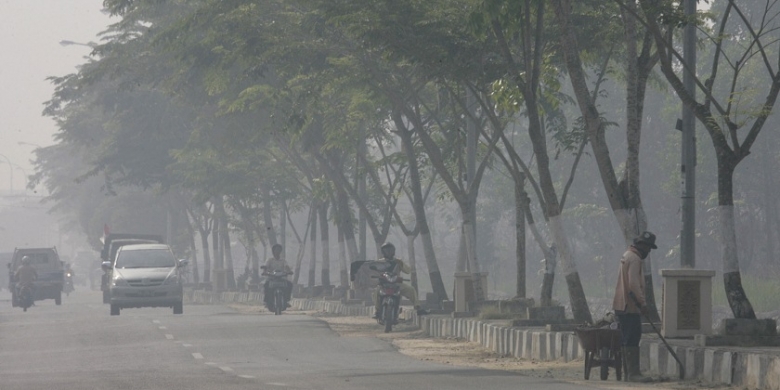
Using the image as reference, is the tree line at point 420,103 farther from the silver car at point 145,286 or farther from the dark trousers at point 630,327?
the silver car at point 145,286

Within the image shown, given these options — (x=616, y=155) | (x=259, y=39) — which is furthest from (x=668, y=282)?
(x=616, y=155)

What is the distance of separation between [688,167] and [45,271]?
4014 cm

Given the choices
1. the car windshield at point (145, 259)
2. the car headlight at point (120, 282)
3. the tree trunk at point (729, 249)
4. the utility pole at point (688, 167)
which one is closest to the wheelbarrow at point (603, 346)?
the tree trunk at point (729, 249)

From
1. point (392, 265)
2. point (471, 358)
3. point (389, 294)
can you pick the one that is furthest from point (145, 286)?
point (471, 358)

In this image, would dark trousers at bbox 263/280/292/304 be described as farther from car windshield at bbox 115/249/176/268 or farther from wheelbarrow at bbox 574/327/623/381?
wheelbarrow at bbox 574/327/623/381

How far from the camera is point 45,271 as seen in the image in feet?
186

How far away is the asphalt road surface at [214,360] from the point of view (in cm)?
1595

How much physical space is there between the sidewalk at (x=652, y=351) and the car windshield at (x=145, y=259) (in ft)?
32.4

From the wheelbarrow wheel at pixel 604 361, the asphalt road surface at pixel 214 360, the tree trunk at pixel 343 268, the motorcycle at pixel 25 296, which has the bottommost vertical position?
the asphalt road surface at pixel 214 360

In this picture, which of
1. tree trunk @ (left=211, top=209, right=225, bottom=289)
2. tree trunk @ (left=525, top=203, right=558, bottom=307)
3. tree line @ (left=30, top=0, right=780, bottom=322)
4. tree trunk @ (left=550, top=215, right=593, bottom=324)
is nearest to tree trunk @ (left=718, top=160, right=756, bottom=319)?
tree line @ (left=30, top=0, right=780, bottom=322)

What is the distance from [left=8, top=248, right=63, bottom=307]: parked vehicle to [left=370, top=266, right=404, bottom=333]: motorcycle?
28427 millimetres

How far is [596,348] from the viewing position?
1609 centimetres

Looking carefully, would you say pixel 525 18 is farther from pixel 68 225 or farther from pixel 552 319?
pixel 68 225

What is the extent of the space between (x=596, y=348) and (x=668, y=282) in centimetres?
178
